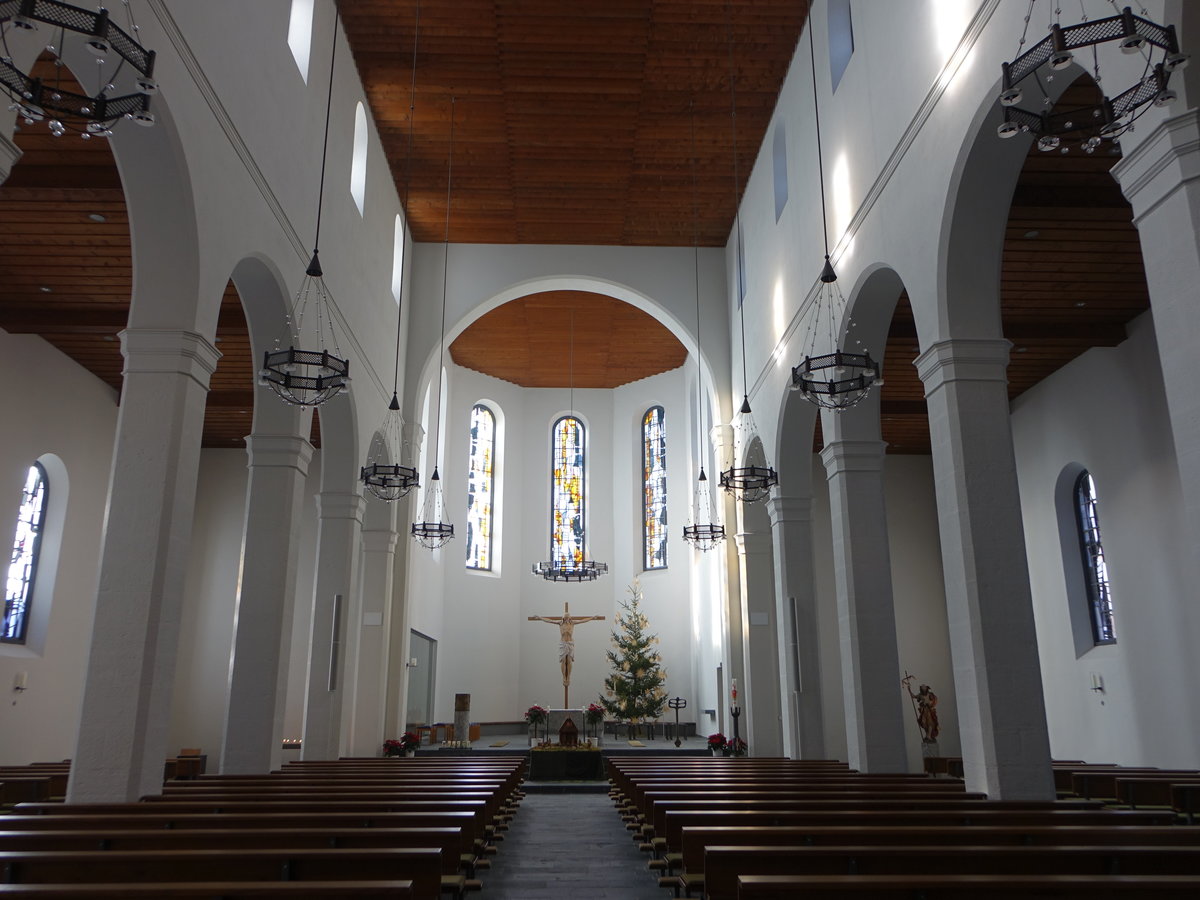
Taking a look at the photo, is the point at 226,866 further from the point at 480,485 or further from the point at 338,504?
the point at 480,485

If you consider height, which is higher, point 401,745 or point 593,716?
point 593,716

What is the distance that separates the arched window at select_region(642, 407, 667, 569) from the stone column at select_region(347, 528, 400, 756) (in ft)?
32.8

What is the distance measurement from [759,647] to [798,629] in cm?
221

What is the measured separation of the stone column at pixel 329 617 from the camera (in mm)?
13344

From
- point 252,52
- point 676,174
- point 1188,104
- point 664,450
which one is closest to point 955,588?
point 1188,104

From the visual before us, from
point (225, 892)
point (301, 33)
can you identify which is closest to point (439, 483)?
point (301, 33)

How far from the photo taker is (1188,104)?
4.80 m

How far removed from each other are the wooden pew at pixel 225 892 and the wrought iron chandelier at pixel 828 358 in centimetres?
622

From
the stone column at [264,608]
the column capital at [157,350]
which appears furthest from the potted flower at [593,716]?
the column capital at [157,350]

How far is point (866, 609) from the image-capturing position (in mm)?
10773

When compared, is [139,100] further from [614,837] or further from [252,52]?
[614,837]

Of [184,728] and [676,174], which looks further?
[184,728]

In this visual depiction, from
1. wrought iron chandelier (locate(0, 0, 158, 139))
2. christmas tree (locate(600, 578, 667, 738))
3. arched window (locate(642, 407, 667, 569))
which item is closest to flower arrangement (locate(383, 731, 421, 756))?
christmas tree (locate(600, 578, 667, 738))

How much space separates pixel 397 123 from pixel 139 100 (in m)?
10.6
